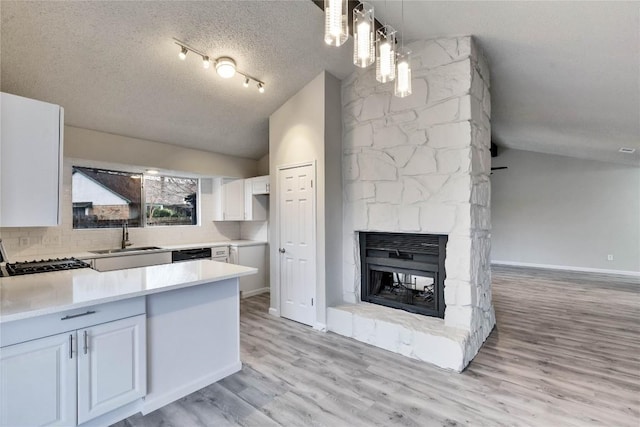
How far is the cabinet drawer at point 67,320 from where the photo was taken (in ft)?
5.17

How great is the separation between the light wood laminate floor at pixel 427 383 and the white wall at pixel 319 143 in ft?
2.70

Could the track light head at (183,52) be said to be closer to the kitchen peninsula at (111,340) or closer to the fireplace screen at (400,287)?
the kitchen peninsula at (111,340)

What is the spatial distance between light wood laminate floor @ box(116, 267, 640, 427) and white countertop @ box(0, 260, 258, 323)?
942mm

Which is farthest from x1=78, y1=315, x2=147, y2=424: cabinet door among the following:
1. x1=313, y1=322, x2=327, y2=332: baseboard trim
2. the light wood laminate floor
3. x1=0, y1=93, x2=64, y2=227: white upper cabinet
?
x1=313, y1=322, x2=327, y2=332: baseboard trim

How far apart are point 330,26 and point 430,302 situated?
300cm

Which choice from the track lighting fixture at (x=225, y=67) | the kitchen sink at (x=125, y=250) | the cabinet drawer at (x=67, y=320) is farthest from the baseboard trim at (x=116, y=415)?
the track lighting fixture at (x=225, y=67)

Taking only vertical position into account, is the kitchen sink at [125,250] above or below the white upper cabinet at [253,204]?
below

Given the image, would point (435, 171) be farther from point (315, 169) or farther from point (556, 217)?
point (556, 217)

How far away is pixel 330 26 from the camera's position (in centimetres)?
151

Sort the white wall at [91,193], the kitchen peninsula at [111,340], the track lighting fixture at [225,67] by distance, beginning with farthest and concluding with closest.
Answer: the white wall at [91,193] < the track lighting fixture at [225,67] < the kitchen peninsula at [111,340]

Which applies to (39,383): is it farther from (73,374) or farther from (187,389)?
(187,389)

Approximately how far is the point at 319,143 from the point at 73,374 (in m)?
3.04

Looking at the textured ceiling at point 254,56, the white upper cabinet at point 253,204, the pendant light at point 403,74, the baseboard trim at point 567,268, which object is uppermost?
the textured ceiling at point 254,56

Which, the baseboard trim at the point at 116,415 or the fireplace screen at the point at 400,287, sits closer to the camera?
the baseboard trim at the point at 116,415
